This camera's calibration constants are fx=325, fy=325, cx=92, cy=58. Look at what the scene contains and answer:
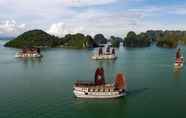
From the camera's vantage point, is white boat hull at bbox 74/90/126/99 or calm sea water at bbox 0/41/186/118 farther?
white boat hull at bbox 74/90/126/99

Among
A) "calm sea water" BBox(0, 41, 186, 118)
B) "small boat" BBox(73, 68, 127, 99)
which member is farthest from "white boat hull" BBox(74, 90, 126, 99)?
"calm sea water" BBox(0, 41, 186, 118)

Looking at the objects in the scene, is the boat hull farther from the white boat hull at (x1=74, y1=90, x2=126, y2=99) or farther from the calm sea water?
the calm sea water

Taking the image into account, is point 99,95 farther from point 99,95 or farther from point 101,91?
point 101,91

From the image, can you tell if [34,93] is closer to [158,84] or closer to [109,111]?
[109,111]

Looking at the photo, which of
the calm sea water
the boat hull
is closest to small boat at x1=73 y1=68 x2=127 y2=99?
the boat hull

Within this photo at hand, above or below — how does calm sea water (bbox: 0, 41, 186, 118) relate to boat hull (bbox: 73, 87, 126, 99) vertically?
below

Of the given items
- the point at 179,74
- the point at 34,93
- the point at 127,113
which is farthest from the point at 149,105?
the point at 179,74

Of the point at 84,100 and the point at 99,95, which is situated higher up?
the point at 99,95

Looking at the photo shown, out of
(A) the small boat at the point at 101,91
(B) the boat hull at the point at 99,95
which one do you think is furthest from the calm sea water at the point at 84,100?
(A) the small boat at the point at 101,91

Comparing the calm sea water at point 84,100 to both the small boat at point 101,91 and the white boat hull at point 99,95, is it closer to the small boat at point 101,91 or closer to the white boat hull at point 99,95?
the white boat hull at point 99,95

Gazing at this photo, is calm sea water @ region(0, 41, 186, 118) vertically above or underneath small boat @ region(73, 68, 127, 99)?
underneath

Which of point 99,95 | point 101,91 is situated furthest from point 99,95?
point 101,91

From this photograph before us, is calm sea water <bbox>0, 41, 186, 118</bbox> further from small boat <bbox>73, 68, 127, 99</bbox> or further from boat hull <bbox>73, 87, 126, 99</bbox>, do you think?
small boat <bbox>73, 68, 127, 99</bbox>

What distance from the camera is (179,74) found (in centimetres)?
9644
